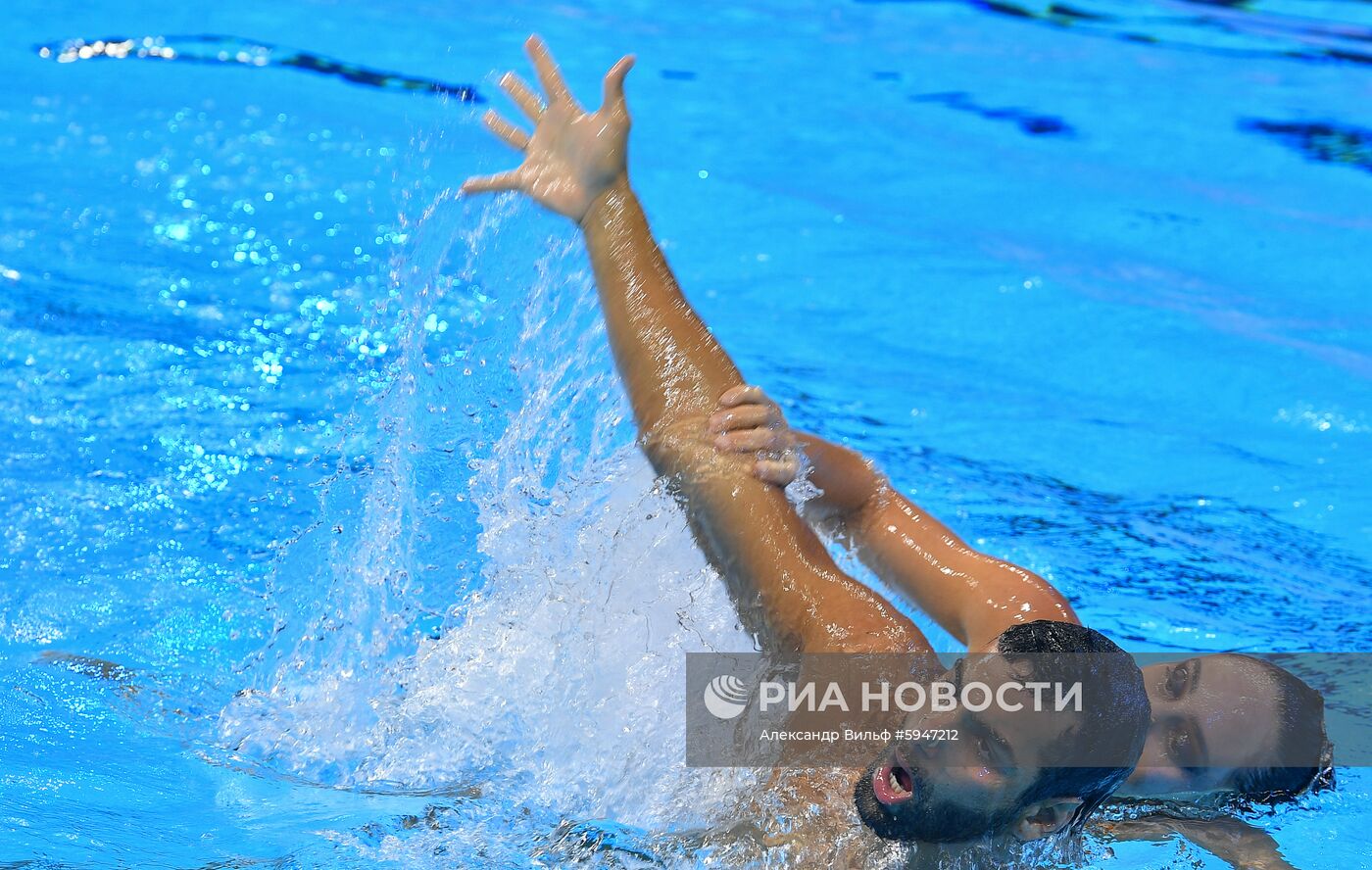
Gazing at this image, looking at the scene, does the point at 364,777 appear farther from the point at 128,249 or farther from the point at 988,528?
the point at 128,249

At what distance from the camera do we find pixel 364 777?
2.88 meters

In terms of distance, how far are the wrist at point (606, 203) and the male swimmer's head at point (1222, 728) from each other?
4.33 ft

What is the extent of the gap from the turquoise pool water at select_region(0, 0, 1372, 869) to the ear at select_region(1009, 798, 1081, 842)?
1.73 feet

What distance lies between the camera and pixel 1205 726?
8.98 feet

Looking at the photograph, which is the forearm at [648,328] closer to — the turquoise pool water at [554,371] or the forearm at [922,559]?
the turquoise pool water at [554,371]

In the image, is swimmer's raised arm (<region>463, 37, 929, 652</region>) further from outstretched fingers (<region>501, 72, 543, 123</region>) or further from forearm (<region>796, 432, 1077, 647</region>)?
forearm (<region>796, 432, 1077, 647</region>)

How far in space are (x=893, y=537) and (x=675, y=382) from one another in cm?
59

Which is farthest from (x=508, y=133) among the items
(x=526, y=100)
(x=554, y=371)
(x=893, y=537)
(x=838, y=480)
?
(x=893, y=537)

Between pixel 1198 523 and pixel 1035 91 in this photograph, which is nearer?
pixel 1198 523

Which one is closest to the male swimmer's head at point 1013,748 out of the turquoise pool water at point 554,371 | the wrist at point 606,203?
the turquoise pool water at point 554,371

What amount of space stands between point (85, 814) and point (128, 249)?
9.30 ft

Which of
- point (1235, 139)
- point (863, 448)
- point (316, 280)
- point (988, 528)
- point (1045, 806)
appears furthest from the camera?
point (1235, 139)

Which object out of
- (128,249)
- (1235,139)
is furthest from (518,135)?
(1235,139)

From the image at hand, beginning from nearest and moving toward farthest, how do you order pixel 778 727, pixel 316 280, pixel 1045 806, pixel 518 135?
pixel 1045 806
pixel 778 727
pixel 518 135
pixel 316 280
